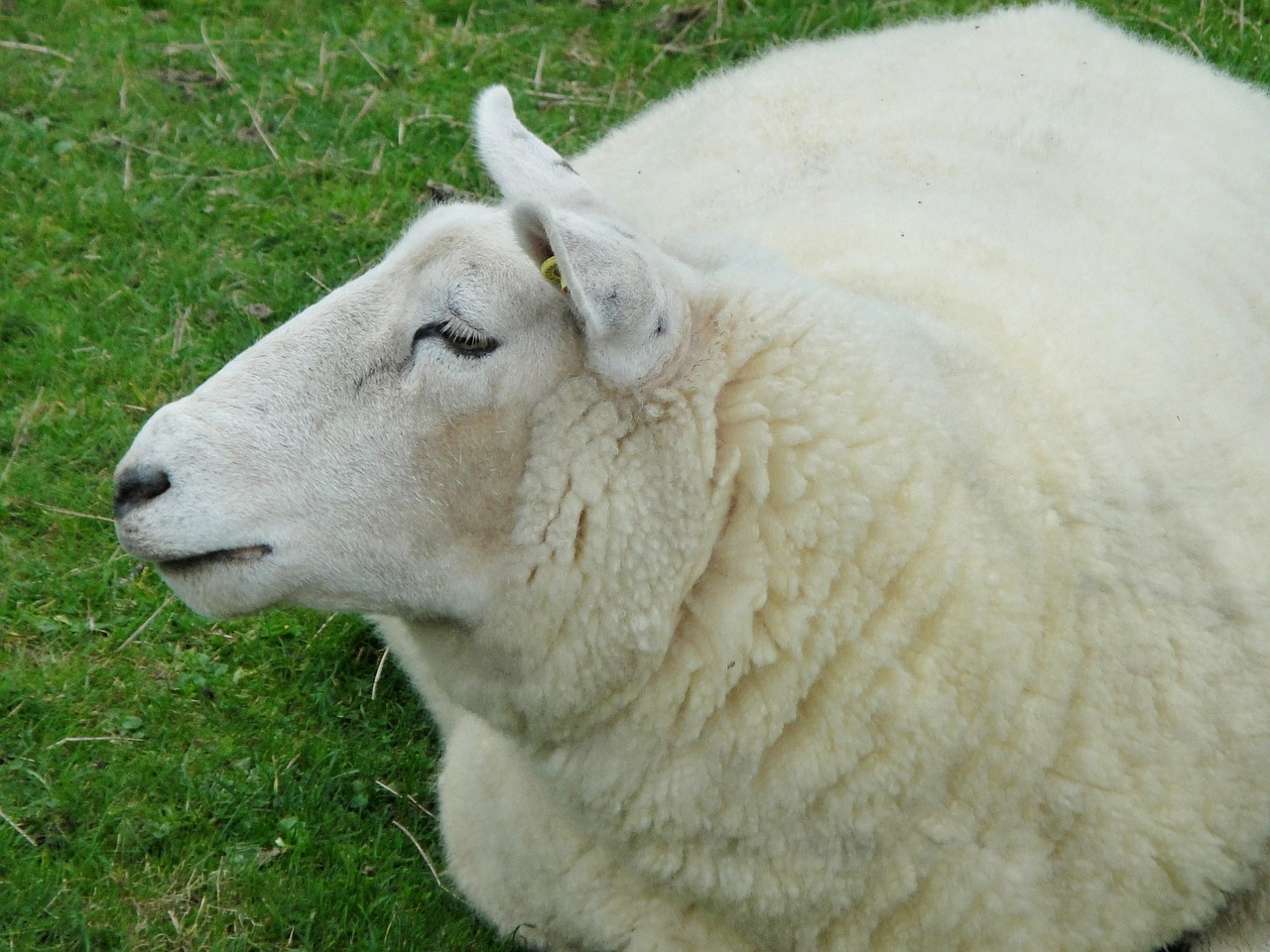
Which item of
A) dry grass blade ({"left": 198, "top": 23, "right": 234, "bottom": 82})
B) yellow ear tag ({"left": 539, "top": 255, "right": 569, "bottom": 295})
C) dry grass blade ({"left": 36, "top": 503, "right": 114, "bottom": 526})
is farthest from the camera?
dry grass blade ({"left": 198, "top": 23, "right": 234, "bottom": 82})

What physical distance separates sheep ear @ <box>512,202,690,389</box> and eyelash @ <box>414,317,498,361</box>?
6.3 inches

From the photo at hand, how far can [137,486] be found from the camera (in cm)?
258

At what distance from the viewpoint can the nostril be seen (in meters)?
2.56

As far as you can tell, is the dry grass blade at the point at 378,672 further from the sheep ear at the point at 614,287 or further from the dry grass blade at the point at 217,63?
the dry grass blade at the point at 217,63

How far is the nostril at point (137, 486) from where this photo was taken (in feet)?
8.40

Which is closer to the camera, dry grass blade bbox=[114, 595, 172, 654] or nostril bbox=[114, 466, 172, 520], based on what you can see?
nostril bbox=[114, 466, 172, 520]

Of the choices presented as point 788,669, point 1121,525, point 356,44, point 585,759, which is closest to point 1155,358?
point 1121,525

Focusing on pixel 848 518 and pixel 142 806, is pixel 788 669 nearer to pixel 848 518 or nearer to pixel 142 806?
pixel 848 518

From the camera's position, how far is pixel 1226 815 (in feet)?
8.85

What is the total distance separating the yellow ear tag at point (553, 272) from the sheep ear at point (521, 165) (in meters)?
0.30

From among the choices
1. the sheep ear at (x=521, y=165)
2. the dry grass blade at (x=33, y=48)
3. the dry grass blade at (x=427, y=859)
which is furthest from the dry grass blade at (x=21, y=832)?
the dry grass blade at (x=33, y=48)

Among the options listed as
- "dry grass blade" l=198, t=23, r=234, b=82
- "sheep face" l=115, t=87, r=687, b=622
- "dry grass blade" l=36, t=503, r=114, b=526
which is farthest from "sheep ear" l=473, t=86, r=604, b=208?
"dry grass blade" l=198, t=23, r=234, b=82

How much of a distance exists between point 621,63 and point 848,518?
450 centimetres

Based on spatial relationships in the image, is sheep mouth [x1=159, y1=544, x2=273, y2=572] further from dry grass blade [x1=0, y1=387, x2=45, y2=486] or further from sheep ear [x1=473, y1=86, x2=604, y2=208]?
dry grass blade [x1=0, y1=387, x2=45, y2=486]
